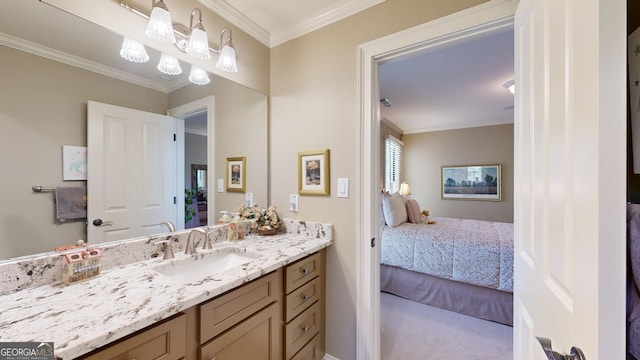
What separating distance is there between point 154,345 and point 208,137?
4.08ft

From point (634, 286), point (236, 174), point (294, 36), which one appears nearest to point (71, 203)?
point (236, 174)

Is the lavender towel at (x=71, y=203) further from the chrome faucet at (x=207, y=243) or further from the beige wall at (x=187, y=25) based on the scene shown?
the beige wall at (x=187, y=25)

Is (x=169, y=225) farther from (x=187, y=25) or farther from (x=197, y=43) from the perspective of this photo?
(x=187, y=25)

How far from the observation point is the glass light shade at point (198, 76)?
4.88ft

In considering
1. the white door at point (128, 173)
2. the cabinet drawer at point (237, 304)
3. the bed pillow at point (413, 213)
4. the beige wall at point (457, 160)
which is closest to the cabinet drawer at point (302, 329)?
A: the cabinet drawer at point (237, 304)

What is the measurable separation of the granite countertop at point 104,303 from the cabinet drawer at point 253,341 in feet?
0.67

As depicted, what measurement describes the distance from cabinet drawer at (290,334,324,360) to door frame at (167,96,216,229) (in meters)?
1.00

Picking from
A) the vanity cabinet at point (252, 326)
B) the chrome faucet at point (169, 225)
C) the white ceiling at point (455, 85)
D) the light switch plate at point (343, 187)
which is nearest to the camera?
the vanity cabinet at point (252, 326)

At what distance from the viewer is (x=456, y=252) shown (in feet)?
8.06

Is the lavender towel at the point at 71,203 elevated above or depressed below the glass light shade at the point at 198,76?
below

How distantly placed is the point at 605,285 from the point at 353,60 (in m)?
1.52

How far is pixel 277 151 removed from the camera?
191 centimetres

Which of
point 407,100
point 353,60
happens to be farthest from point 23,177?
point 407,100

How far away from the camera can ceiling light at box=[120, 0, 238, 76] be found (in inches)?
47.7
